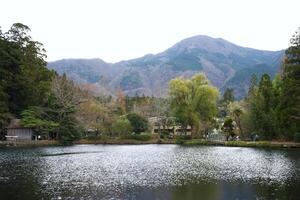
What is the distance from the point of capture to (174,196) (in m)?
23.2

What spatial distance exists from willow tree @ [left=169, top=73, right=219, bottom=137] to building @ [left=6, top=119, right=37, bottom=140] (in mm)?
32340

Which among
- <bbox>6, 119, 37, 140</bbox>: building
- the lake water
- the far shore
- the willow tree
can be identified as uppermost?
the willow tree

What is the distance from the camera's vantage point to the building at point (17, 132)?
259 ft

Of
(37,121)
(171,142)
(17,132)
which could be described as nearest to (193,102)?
(171,142)

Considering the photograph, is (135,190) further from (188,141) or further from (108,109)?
(108,109)

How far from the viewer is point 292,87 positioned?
62719mm

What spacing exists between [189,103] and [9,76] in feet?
129

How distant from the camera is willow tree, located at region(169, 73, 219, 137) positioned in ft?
295

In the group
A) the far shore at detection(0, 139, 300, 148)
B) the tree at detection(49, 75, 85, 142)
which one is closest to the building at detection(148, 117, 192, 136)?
the far shore at detection(0, 139, 300, 148)

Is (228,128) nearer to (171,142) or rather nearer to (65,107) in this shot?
(171,142)

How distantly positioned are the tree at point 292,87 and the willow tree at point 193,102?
24736 millimetres

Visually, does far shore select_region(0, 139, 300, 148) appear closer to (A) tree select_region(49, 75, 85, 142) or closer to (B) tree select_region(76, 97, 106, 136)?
(A) tree select_region(49, 75, 85, 142)

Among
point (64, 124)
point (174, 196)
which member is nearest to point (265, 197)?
point (174, 196)

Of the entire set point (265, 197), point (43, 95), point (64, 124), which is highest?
point (43, 95)
